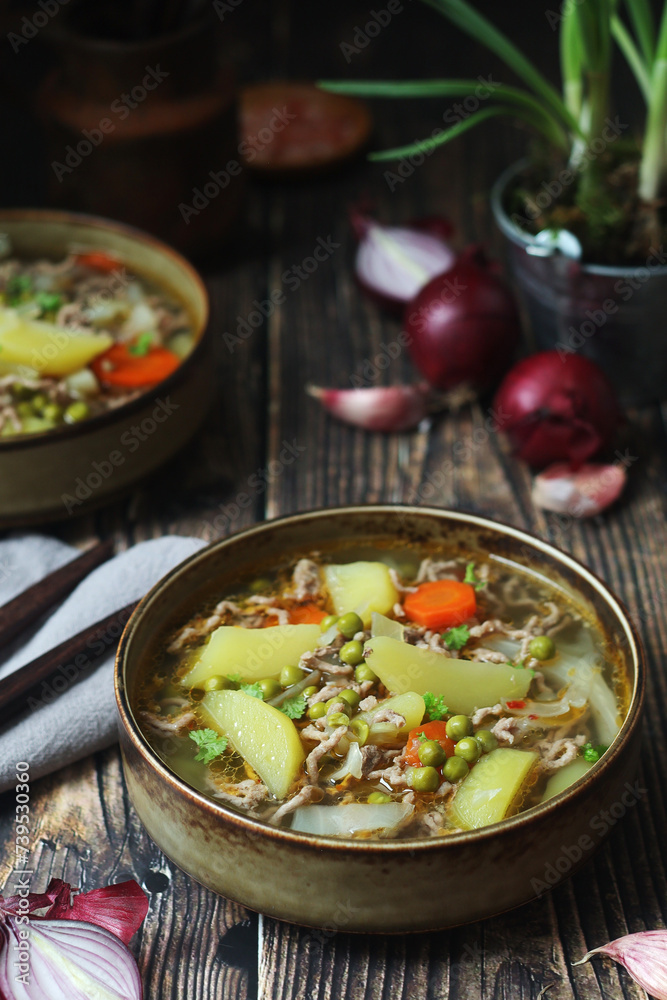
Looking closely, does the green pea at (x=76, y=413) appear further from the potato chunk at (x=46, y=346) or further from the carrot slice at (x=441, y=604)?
the carrot slice at (x=441, y=604)

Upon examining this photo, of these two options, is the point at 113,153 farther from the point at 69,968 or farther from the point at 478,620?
the point at 69,968

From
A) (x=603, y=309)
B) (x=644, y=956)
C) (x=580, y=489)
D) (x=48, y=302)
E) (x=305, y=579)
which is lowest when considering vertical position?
(x=580, y=489)

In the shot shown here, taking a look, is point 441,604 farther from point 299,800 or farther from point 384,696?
point 299,800

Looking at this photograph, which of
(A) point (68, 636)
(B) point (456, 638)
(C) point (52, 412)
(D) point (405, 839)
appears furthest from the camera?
(C) point (52, 412)

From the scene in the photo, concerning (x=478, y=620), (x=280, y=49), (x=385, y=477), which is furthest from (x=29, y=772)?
(x=280, y=49)

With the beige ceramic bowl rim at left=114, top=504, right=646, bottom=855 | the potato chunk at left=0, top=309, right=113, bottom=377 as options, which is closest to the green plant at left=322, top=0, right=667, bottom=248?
the potato chunk at left=0, top=309, right=113, bottom=377

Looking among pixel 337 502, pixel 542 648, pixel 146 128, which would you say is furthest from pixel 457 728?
pixel 146 128
